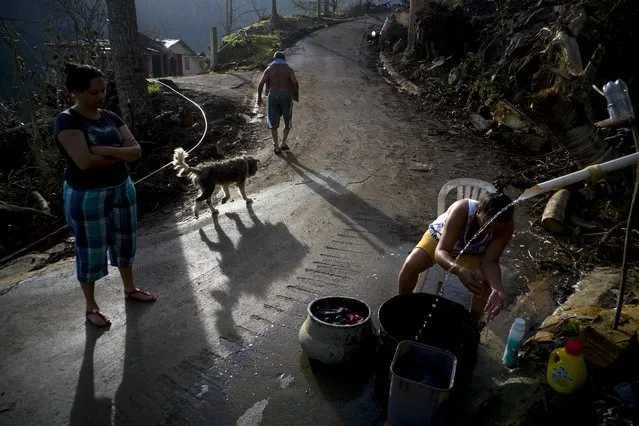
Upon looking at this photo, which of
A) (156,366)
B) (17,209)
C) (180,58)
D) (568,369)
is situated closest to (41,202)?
(17,209)

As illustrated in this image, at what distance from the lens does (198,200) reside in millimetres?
6492

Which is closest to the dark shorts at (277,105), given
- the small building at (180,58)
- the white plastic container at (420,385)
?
the white plastic container at (420,385)

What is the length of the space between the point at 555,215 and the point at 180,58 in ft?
100.0

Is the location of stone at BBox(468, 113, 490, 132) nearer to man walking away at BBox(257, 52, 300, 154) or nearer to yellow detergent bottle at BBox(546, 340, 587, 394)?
man walking away at BBox(257, 52, 300, 154)

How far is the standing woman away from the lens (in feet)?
10.3

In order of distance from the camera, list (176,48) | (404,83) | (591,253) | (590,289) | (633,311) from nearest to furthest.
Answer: (633,311) → (590,289) → (591,253) → (404,83) → (176,48)

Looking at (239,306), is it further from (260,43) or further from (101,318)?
(260,43)

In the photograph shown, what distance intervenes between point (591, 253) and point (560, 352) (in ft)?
8.61

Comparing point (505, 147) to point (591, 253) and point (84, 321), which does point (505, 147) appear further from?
point (84, 321)

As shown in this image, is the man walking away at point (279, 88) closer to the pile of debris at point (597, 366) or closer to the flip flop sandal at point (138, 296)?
the flip flop sandal at point (138, 296)

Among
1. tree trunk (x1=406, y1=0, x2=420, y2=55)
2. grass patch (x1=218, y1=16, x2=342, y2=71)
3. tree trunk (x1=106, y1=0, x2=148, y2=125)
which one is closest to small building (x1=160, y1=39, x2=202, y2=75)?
grass patch (x1=218, y1=16, x2=342, y2=71)

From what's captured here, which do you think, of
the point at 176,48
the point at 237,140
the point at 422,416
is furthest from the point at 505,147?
the point at 176,48

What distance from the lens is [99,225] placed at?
3482 mm

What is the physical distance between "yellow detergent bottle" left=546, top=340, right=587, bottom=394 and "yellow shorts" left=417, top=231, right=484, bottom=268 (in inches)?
32.9
